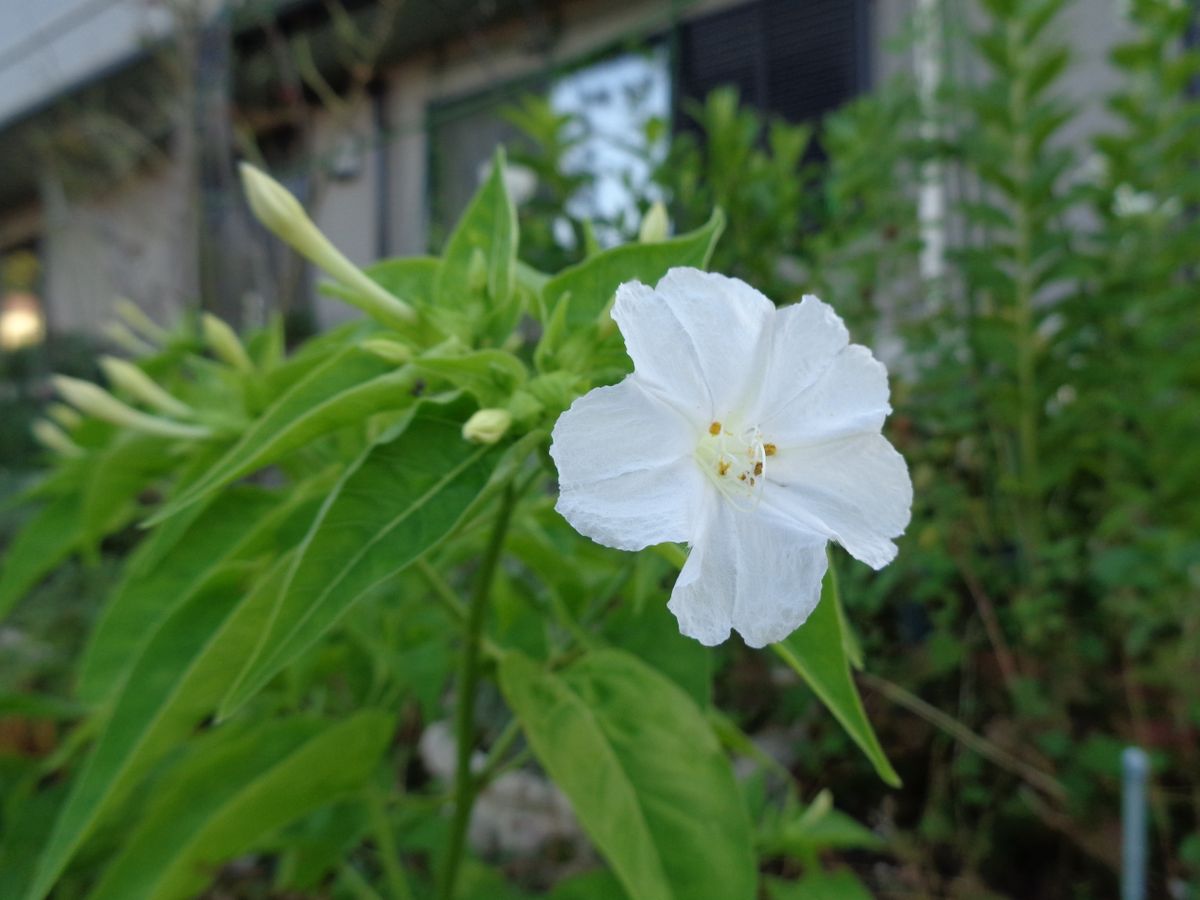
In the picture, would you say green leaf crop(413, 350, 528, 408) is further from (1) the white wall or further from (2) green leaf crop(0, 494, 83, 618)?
(1) the white wall

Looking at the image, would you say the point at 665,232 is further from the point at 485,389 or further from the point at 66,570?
the point at 66,570

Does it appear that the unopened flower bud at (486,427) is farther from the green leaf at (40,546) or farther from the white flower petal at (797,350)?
the green leaf at (40,546)

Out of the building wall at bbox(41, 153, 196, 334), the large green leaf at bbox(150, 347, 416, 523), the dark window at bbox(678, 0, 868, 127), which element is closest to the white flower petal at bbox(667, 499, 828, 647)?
the large green leaf at bbox(150, 347, 416, 523)

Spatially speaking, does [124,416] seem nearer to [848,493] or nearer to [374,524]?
[374,524]

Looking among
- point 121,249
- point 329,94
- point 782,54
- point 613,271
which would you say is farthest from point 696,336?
point 121,249

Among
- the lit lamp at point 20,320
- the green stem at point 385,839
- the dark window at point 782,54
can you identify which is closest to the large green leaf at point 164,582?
the green stem at point 385,839

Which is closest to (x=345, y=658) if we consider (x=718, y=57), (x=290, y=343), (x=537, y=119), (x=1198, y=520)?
(x=1198, y=520)
